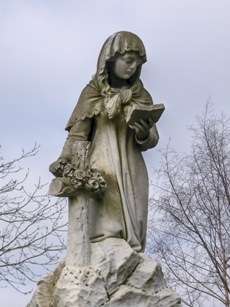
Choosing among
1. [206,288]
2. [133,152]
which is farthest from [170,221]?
[133,152]

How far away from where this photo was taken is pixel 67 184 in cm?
700

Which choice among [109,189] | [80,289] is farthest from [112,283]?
[109,189]

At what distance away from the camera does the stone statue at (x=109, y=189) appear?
22.3 ft

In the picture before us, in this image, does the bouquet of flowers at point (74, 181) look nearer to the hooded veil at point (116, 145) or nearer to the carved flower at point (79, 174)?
the carved flower at point (79, 174)

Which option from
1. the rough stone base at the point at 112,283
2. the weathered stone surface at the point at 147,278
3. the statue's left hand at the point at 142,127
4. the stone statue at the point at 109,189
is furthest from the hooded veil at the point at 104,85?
the weathered stone surface at the point at 147,278

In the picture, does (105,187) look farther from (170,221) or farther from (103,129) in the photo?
(170,221)

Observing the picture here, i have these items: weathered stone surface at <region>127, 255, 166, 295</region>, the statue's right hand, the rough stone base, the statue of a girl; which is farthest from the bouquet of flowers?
weathered stone surface at <region>127, 255, 166, 295</region>

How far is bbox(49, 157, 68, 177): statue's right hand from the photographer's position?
714 centimetres

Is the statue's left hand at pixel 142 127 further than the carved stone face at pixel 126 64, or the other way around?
the carved stone face at pixel 126 64

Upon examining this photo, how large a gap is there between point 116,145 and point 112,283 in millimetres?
1375

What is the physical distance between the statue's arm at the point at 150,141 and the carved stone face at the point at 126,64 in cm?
57

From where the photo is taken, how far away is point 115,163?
739 cm

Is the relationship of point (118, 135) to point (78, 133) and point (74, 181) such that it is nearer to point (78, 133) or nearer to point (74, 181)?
point (78, 133)

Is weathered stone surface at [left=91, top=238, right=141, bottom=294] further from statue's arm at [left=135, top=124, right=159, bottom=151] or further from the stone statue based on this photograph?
statue's arm at [left=135, top=124, right=159, bottom=151]
